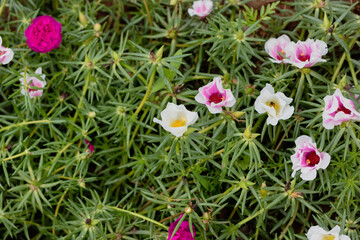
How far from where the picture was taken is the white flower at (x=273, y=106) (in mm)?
2205

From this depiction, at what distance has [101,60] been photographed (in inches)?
116

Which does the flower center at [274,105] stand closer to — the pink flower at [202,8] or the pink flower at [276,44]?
the pink flower at [276,44]

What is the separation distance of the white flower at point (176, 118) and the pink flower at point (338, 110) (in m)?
0.63

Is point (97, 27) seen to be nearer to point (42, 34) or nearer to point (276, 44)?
point (42, 34)

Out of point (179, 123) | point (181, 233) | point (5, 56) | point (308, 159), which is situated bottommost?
point (181, 233)

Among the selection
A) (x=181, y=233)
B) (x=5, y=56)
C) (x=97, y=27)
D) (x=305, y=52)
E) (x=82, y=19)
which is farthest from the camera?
(x=82, y=19)

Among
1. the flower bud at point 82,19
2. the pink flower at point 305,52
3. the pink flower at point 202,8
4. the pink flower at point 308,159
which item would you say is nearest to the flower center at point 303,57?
the pink flower at point 305,52

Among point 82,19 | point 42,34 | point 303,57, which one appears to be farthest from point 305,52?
point 42,34

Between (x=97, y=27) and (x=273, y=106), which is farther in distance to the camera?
(x=97, y=27)

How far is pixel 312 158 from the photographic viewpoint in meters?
2.28

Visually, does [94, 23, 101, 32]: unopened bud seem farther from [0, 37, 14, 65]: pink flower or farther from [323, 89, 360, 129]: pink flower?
[323, 89, 360, 129]: pink flower

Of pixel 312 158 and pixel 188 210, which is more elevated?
pixel 312 158

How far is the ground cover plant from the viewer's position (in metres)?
2.30

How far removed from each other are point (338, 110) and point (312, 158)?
285 mm
